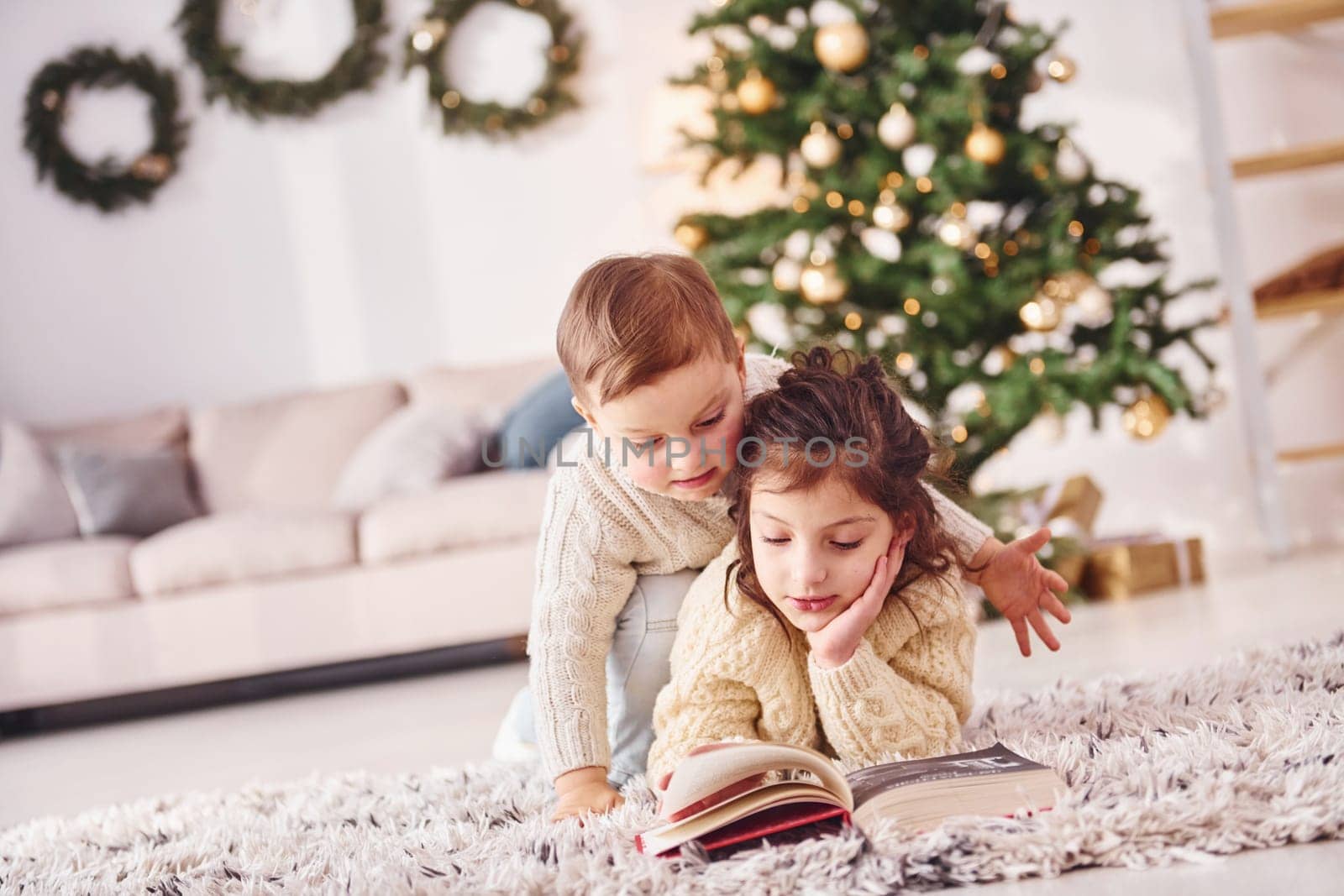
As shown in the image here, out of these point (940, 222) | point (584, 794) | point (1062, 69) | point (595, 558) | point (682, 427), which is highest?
point (1062, 69)

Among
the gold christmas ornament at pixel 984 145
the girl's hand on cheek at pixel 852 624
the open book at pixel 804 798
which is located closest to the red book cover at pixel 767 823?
the open book at pixel 804 798

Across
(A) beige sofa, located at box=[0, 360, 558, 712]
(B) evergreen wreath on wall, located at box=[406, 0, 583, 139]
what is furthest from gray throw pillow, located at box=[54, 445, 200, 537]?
(B) evergreen wreath on wall, located at box=[406, 0, 583, 139]

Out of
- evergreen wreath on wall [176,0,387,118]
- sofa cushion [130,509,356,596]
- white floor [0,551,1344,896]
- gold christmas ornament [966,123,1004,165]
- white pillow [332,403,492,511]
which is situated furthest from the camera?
evergreen wreath on wall [176,0,387,118]

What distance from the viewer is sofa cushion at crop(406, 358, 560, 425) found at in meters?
3.29

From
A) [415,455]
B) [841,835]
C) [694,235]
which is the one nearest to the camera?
[841,835]

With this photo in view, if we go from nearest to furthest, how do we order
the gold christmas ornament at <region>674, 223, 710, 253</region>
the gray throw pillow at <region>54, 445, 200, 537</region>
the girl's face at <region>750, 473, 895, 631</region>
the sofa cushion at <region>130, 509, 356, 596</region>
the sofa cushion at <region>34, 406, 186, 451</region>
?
the girl's face at <region>750, 473, 895, 631</region>
the gold christmas ornament at <region>674, 223, 710, 253</region>
the sofa cushion at <region>130, 509, 356, 596</region>
the gray throw pillow at <region>54, 445, 200, 537</region>
the sofa cushion at <region>34, 406, 186, 451</region>

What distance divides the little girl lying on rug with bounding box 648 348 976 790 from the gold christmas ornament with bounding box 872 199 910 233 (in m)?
1.35

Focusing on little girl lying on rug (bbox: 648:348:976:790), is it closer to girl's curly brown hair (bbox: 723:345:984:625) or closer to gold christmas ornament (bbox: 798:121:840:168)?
girl's curly brown hair (bbox: 723:345:984:625)

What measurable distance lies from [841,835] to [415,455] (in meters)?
2.19

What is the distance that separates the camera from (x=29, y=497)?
10.1 feet

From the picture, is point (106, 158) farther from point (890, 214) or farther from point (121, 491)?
point (890, 214)

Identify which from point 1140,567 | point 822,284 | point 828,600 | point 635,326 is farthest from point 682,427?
point 1140,567

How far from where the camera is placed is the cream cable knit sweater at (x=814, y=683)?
1.19 metres

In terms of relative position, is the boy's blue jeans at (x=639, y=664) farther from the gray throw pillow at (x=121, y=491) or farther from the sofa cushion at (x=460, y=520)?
the gray throw pillow at (x=121, y=491)
